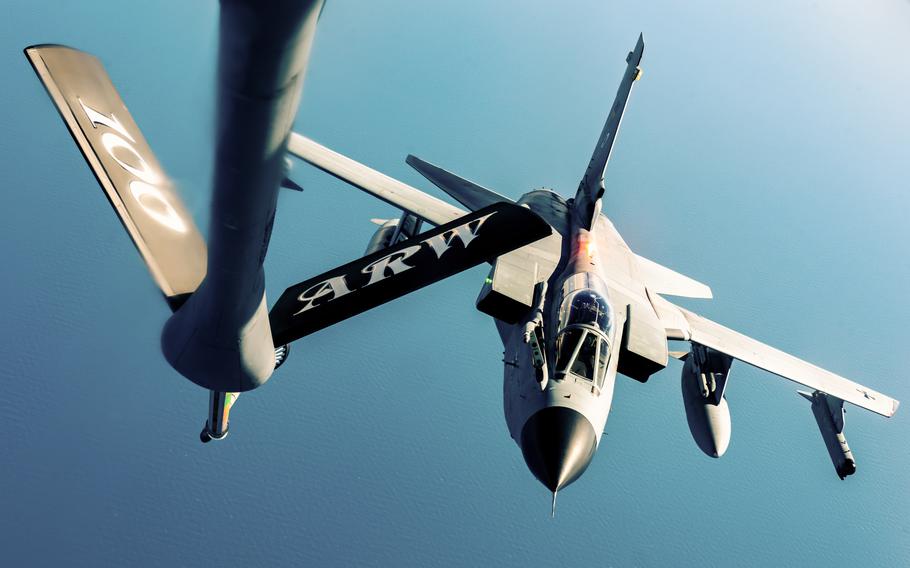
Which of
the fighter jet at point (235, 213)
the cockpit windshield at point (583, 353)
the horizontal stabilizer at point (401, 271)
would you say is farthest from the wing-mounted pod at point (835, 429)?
the fighter jet at point (235, 213)

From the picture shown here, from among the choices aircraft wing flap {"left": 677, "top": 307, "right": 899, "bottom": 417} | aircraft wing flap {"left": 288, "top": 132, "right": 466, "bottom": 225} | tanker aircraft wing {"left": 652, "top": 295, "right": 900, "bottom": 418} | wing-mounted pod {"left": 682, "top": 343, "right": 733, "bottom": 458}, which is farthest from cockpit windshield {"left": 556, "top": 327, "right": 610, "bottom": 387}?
wing-mounted pod {"left": 682, "top": 343, "right": 733, "bottom": 458}

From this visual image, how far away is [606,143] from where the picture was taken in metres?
18.8

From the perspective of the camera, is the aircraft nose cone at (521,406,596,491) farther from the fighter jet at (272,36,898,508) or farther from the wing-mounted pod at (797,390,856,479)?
the wing-mounted pod at (797,390,856,479)

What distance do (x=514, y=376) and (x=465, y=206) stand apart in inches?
290

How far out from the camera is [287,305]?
6.59 m

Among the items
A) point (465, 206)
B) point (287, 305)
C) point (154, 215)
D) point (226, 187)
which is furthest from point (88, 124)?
point (465, 206)

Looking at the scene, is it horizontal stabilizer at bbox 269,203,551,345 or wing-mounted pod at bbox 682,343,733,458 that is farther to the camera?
wing-mounted pod at bbox 682,343,733,458

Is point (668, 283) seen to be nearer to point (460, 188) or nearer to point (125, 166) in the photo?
point (460, 188)

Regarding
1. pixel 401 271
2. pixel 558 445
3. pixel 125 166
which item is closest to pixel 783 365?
pixel 558 445

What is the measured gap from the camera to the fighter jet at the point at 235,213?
3072 millimetres

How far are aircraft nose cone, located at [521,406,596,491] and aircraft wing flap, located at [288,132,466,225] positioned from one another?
713cm

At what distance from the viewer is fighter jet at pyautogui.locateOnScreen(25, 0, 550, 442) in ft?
10.1

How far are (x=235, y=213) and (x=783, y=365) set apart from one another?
18.0 metres

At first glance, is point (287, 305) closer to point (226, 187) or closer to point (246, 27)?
point (226, 187)
